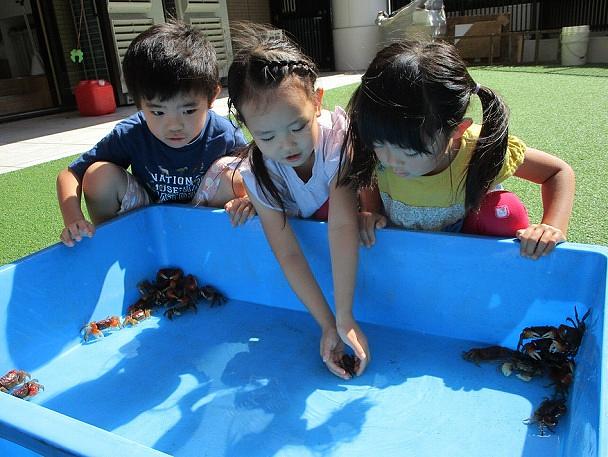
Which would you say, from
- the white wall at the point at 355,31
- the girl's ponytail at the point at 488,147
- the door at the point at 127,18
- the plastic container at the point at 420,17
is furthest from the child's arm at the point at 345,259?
the white wall at the point at 355,31

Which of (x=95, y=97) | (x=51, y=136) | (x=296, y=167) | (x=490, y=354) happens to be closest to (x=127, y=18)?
(x=95, y=97)

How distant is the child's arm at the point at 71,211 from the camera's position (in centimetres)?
113

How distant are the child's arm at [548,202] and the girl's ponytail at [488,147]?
90 millimetres

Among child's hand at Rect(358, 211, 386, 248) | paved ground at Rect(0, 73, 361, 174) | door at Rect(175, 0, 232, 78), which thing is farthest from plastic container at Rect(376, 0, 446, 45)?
child's hand at Rect(358, 211, 386, 248)

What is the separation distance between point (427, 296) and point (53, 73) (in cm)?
481

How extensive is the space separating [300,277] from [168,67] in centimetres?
50

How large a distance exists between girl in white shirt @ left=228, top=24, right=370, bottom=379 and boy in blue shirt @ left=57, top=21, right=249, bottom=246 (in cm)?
12

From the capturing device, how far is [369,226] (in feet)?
3.37

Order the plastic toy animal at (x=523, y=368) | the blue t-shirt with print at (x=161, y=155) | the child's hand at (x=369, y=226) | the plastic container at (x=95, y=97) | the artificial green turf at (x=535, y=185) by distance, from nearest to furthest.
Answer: the plastic toy animal at (x=523, y=368), the child's hand at (x=369, y=226), the blue t-shirt with print at (x=161, y=155), the artificial green turf at (x=535, y=185), the plastic container at (x=95, y=97)

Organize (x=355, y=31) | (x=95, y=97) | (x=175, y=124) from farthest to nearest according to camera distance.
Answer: (x=355, y=31), (x=95, y=97), (x=175, y=124)

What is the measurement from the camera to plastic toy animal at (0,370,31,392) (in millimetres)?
990

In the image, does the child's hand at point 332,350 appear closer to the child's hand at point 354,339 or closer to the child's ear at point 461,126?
the child's hand at point 354,339

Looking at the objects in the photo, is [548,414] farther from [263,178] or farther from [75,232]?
[75,232]

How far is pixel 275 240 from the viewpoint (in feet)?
3.55
